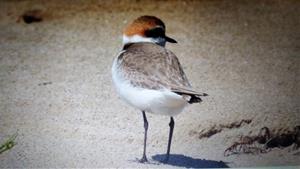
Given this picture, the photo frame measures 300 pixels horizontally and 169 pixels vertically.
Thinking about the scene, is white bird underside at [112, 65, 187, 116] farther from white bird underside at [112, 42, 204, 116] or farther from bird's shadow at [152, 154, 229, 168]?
bird's shadow at [152, 154, 229, 168]

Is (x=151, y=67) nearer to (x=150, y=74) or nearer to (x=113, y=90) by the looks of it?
(x=150, y=74)

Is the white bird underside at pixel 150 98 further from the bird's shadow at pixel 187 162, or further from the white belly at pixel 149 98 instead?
the bird's shadow at pixel 187 162

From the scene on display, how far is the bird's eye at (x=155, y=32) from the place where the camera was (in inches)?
95.8

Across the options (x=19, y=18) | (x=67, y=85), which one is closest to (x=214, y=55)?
(x=67, y=85)

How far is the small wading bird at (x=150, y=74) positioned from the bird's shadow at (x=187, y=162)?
19mm

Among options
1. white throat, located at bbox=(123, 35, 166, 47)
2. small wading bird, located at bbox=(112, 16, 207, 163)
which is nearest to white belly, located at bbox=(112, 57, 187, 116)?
small wading bird, located at bbox=(112, 16, 207, 163)

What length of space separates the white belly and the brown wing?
0.02 meters

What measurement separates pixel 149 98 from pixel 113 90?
211 mm

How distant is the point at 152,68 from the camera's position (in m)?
2.34

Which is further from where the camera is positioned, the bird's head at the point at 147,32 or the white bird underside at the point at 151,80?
the bird's head at the point at 147,32

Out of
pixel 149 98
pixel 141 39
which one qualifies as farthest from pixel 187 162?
pixel 141 39

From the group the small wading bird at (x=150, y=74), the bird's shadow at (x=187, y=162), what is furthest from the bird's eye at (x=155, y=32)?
the bird's shadow at (x=187, y=162)

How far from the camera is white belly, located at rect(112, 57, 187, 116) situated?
7.38 ft

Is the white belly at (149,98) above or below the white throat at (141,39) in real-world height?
below
